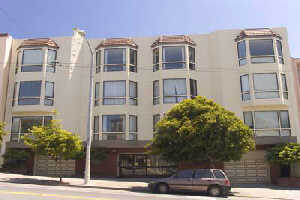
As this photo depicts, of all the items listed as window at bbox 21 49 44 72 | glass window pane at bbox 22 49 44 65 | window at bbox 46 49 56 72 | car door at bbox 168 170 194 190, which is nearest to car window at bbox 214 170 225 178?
car door at bbox 168 170 194 190

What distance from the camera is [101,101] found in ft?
75.8

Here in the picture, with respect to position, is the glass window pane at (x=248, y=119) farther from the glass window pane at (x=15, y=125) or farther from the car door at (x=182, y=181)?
the glass window pane at (x=15, y=125)

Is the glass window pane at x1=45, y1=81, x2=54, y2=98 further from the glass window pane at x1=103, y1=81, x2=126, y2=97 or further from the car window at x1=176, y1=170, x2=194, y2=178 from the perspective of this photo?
the car window at x1=176, y1=170, x2=194, y2=178

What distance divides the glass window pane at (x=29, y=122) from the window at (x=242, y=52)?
58.9 ft

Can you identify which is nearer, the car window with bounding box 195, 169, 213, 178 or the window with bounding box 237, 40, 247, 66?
the car window with bounding box 195, 169, 213, 178

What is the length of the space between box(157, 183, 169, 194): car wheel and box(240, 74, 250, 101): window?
11.3m

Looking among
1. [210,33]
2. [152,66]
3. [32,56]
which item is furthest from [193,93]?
[32,56]

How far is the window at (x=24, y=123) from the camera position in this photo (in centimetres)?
2327

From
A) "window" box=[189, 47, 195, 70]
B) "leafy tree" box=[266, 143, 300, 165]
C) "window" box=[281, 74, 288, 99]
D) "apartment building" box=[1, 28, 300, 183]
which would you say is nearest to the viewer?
"leafy tree" box=[266, 143, 300, 165]

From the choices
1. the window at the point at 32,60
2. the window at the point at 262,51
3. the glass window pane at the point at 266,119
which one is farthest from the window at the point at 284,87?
the window at the point at 32,60

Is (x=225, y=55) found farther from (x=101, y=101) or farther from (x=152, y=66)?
(x=101, y=101)

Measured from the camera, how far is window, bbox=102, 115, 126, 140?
22.3 metres

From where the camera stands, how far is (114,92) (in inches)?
921

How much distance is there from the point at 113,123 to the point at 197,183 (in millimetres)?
10138
